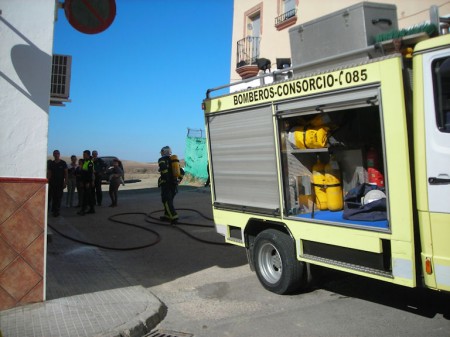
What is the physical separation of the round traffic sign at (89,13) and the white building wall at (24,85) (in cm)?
28

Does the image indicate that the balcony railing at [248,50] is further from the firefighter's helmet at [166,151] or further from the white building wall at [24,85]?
the white building wall at [24,85]

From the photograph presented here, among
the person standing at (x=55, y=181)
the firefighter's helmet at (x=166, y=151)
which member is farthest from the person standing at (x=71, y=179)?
the firefighter's helmet at (x=166, y=151)

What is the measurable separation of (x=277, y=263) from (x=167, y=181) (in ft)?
18.4

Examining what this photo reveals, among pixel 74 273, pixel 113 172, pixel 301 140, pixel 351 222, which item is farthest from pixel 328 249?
pixel 113 172

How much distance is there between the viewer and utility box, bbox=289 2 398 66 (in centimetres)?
469

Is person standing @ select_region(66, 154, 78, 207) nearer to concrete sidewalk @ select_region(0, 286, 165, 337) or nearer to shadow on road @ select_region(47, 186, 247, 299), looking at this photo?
shadow on road @ select_region(47, 186, 247, 299)

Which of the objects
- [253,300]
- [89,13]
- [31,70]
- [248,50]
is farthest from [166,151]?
[248,50]

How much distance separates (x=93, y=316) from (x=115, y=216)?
7.78m

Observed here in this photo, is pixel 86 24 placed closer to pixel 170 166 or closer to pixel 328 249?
pixel 328 249

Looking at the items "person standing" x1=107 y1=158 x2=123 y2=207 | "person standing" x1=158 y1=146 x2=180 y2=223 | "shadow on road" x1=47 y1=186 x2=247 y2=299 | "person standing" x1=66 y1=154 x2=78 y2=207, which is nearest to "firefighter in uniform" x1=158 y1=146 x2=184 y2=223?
"person standing" x1=158 y1=146 x2=180 y2=223

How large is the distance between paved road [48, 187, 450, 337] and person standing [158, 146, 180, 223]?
2.19 m

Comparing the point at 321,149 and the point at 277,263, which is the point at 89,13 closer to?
the point at 321,149

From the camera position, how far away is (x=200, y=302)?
5.46 m

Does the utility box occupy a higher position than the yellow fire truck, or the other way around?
the utility box
